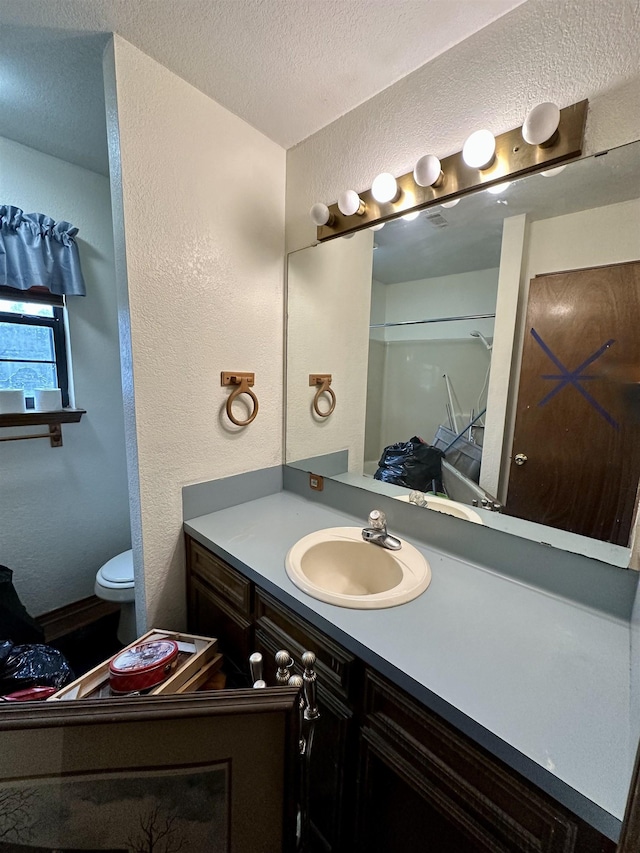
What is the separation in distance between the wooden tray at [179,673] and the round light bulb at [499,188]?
5.59 ft

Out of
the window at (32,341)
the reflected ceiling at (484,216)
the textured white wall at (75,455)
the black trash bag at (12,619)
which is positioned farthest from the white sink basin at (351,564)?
the window at (32,341)

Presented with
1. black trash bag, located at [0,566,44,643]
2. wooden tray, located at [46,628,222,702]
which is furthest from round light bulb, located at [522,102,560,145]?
black trash bag, located at [0,566,44,643]

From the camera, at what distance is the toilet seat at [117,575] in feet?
5.46

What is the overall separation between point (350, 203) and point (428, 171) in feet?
0.97

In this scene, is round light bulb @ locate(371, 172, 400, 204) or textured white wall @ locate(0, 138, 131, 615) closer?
round light bulb @ locate(371, 172, 400, 204)

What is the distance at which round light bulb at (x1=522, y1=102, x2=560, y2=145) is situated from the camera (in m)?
0.82

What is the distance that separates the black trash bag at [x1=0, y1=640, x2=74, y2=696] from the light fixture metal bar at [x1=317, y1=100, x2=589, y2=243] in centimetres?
198

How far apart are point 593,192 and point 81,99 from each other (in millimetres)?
1757

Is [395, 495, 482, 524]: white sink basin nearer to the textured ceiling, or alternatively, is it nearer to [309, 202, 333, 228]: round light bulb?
[309, 202, 333, 228]: round light bulb

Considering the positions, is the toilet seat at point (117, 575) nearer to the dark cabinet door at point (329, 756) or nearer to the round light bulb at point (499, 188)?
the dark cabinet door at point (329, 756)

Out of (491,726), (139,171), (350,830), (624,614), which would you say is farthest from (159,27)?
(350,830)

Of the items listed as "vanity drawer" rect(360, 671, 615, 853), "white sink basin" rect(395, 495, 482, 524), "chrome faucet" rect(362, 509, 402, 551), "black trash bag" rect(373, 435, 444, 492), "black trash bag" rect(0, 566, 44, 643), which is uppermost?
"black trash bag" rect(373, 435, 444, 492)

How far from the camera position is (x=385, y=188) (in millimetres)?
1128

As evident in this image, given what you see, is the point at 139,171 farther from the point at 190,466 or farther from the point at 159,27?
the point at 190,466
